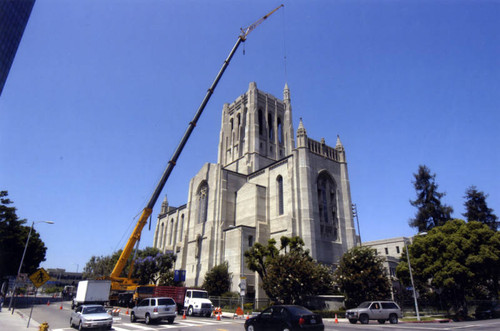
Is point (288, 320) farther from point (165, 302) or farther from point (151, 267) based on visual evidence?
point (151, 267)

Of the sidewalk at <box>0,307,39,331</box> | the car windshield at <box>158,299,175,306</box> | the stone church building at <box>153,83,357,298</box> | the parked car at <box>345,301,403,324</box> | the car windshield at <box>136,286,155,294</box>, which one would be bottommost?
the sidewalk at <box>0,307,39,331</box>

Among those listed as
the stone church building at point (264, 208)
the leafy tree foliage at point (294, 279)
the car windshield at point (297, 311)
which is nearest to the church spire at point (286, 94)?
the stone church building at point (264, 208)

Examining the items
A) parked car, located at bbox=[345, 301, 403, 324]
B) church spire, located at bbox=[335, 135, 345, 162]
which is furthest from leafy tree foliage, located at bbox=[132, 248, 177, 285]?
church spire, located at bbox=[335, 135, 345, 162]

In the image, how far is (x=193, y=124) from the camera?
126 feet

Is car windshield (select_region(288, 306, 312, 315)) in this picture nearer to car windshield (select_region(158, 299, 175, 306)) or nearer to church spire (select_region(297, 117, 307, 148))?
car windshield (select_region(158, 299, 175, 306))

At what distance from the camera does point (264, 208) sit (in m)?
49.4

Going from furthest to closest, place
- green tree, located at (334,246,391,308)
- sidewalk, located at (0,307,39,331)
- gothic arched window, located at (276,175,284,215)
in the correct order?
gothic arched window, located at (276,175,284,215) → green tree, located at (334,246,391,308) → sidewalk, located at (0,307,39,331)

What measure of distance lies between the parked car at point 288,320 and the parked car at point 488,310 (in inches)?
1153

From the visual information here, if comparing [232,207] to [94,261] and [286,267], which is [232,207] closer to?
[286,267]

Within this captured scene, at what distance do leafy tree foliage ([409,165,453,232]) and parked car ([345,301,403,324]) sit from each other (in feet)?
111

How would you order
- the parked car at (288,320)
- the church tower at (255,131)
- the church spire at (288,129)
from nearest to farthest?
1. the parked car at (288,320)
2. the church tower at (255,131)
3. the church spire at (288,129)

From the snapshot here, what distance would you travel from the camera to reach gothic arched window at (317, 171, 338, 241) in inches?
1831

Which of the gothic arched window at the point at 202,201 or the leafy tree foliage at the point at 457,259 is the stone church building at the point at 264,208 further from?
the leafy tree foliage at the point at 457,259

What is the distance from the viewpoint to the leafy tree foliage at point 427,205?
52.5 m
